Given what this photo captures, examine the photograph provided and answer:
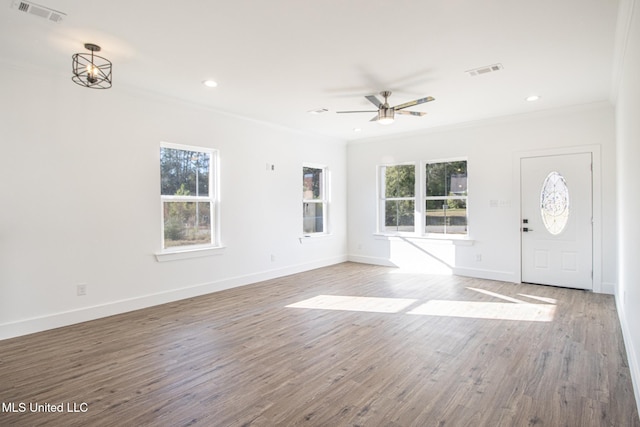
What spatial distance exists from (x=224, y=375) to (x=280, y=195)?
3.94m

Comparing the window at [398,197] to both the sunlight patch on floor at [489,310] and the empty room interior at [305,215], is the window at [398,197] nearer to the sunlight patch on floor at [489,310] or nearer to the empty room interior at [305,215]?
the empty room interior at [305,215]

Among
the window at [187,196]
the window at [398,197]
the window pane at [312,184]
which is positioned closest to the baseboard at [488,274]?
the window at [398,197]

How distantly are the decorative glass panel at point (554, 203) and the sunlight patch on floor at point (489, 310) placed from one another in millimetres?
1493

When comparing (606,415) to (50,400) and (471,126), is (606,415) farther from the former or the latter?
(471,126)

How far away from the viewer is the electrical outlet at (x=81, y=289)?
3920mm

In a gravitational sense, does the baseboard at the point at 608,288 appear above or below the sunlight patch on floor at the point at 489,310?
above

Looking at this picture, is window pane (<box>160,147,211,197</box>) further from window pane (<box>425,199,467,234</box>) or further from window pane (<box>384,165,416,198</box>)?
window pane (<box>425,199,467,234</box>)

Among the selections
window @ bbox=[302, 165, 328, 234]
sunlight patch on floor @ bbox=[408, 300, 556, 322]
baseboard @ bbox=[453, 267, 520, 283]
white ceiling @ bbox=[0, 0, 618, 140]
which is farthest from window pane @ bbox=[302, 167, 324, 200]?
sunlight patch on floor @ bbox=[408, 300, 556, 322]

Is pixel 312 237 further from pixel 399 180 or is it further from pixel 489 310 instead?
pixel 489 310

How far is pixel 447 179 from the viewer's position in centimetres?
651

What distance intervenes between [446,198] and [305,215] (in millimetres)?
2670

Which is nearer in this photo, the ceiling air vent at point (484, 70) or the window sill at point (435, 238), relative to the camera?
the ceiling air vent at point (484, 70)

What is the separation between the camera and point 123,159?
14.0 ft

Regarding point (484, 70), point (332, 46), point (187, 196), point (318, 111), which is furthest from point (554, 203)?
point (187, 196)
